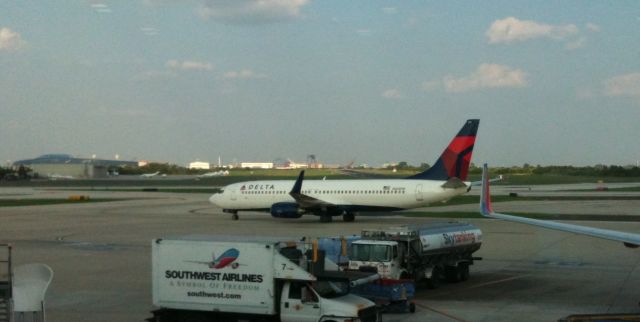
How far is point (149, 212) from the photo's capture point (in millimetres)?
66000

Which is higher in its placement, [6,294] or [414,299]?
[6,294]

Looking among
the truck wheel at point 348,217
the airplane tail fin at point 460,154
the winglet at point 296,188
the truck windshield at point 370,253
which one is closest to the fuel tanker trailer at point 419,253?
the truck windshield at point 370,253

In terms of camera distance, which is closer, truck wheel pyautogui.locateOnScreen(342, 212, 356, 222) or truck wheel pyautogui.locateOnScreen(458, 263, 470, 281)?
truck wheel pyautogui.locateOnScreen(458, 263, 470, 281)

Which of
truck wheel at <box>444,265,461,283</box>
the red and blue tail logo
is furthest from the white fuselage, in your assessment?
the red and blue tail logo

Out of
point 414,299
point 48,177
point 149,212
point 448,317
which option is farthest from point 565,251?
point 48,177

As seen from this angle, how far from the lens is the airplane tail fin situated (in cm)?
4953

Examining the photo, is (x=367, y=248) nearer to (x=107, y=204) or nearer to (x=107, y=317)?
(x=107, y=317)

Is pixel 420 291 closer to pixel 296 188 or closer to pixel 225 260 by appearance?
pixel 225 260

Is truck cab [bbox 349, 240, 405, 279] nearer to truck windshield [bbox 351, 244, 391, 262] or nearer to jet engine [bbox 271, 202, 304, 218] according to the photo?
truck windshield [bbox 351, 244, 391, 262]

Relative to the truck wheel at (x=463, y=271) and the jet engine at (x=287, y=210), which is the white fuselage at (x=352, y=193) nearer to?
the jet engine at (x=287, y=210)

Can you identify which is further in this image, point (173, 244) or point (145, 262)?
point (145, 262)

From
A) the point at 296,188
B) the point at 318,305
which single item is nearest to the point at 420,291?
the point at 318,305

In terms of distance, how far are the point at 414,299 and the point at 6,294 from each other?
12634 mm

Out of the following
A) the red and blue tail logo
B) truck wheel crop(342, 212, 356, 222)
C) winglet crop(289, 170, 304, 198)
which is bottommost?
truck wheel crop(342, 212, 356, 222)
